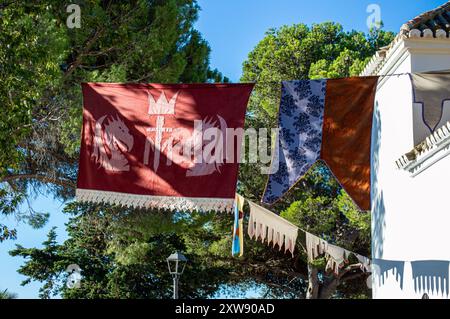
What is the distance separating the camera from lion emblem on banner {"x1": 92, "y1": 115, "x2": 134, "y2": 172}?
9.45 metres

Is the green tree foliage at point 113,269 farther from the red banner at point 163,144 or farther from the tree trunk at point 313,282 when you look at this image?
the red banner at point 163,144

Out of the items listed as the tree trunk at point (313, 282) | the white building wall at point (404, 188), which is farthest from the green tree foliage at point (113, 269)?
the white building wall at point (404, 188)

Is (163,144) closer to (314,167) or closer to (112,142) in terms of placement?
(112,142)

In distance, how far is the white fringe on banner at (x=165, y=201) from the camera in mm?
9172

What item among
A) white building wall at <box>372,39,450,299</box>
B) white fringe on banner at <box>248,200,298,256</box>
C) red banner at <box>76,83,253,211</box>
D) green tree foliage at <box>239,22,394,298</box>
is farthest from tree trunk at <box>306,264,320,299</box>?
red banner at <box>76,83,253,211</box>

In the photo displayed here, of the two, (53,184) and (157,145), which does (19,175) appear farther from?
(157,145)

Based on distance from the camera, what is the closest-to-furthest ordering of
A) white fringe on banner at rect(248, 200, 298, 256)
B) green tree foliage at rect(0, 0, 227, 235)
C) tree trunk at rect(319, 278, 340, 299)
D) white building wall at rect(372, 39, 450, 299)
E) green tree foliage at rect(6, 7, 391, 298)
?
white building wall at rect(372, 39, 450, 299)
white fringe on banner at rect(248, 200, 298, 256)
green tree foliage at rect(0, 0, 227, 235)
green tree foliage at rect(6, 7, 391, 298)
tree trunk at rect(319, 278, 340, 299)

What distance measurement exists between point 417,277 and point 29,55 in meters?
6.15

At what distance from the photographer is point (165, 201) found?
30.5 feet

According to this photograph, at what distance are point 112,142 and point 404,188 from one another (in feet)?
14.7

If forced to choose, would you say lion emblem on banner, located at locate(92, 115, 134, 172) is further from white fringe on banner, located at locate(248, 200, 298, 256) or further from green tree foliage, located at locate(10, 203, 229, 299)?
green tree foliage, located at locate(10, 203, 229, 299)

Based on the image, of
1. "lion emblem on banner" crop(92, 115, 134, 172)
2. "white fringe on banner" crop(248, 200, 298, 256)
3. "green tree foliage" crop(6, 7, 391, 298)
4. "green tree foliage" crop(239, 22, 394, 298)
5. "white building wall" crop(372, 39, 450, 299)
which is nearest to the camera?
"white building wall" crop(372, 39, 450, 299)
